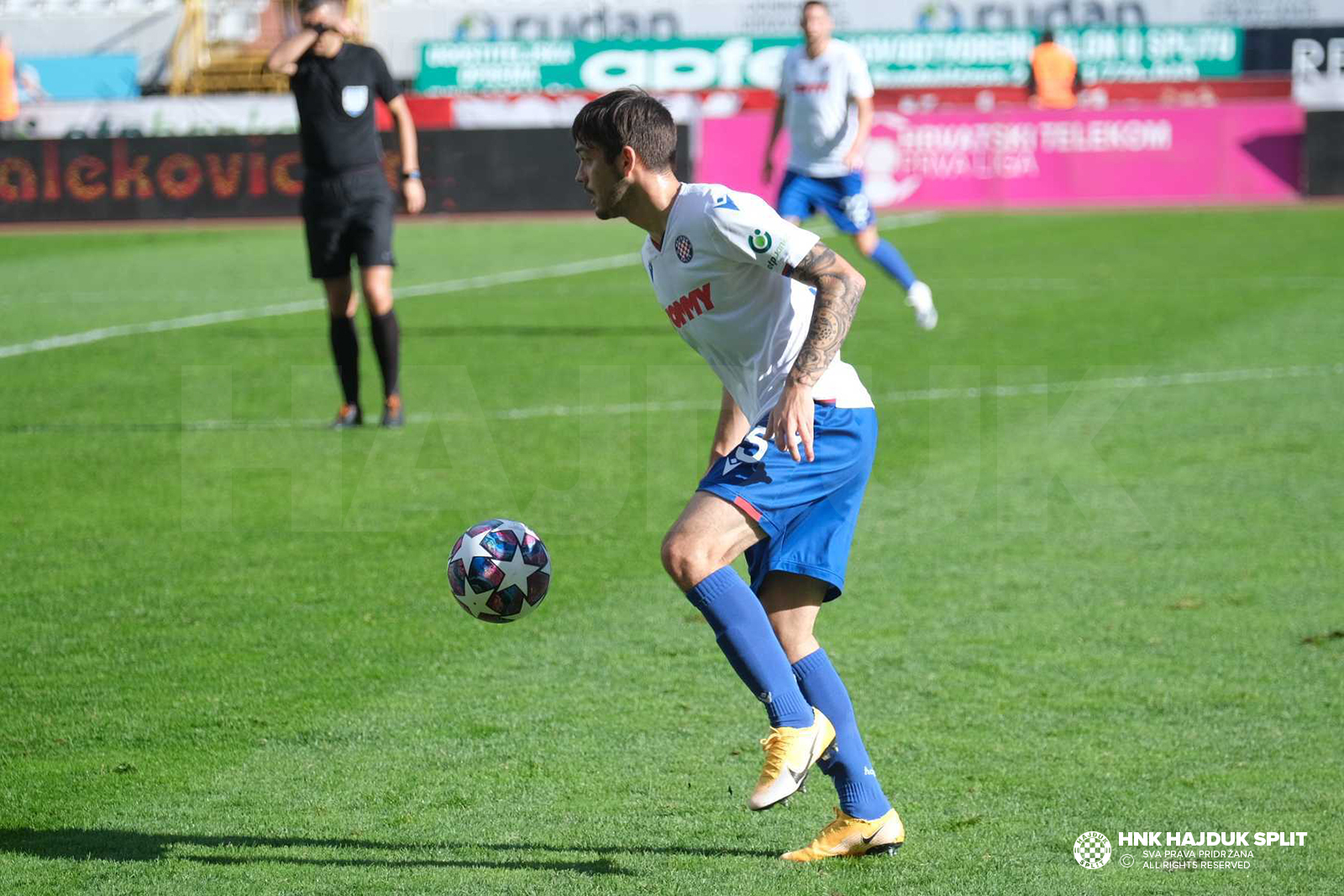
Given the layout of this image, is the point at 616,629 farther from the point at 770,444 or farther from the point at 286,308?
the point at 286,308

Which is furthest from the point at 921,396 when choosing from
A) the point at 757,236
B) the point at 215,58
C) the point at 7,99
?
the point at 215,58

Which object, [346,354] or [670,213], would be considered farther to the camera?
[346,354]

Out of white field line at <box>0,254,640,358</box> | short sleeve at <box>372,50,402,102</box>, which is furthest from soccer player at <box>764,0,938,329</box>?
white field line at <box>0,254,640,358</box>

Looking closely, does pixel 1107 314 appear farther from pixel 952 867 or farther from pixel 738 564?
pixel 952 867

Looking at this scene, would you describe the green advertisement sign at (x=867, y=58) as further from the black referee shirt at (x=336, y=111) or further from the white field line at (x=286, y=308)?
Answer: the black referee shirt at (x=336, y=111)

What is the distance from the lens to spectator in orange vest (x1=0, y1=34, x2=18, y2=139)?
30.1 metres

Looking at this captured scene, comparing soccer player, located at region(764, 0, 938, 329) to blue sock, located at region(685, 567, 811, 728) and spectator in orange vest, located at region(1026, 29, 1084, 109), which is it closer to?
blue sock, located at region(685, 567, 811, 728)

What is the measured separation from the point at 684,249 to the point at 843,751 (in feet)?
4.04

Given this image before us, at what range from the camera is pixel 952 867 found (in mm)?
3824

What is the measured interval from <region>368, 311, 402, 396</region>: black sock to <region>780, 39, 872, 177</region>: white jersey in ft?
15.3

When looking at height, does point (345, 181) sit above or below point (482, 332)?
above

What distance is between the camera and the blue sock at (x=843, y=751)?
12.9ft

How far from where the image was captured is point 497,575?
14.5 ft

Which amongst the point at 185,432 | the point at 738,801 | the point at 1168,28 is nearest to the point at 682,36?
the point at 1168,28
